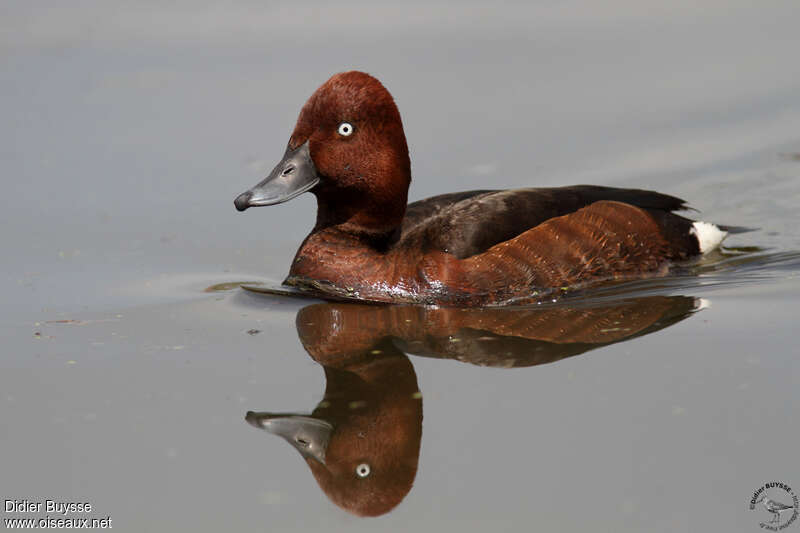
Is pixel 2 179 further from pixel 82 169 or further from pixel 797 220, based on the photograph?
pixel 797 220

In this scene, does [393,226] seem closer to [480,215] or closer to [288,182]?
[480,215]

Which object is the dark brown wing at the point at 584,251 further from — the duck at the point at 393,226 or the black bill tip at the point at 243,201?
the black bill tip at the point at 243,201

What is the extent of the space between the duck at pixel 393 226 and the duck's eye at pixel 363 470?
214 cm

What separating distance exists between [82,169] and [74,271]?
4.86 ft

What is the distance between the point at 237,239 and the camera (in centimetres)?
852

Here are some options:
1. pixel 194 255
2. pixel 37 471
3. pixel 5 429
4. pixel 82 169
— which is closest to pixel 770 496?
pixel 37 471

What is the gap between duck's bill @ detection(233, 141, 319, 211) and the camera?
7.19 m

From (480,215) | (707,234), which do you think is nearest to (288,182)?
(480,215)

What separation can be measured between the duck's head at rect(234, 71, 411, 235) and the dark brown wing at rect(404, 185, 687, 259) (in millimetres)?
253

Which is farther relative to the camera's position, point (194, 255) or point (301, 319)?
point (194, 255)

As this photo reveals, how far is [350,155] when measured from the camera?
7.22 meters

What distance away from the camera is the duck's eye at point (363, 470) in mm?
5039

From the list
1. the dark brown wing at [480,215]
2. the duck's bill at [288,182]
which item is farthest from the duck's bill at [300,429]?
the dark brown wing at [480,215]

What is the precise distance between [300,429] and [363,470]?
40cm
